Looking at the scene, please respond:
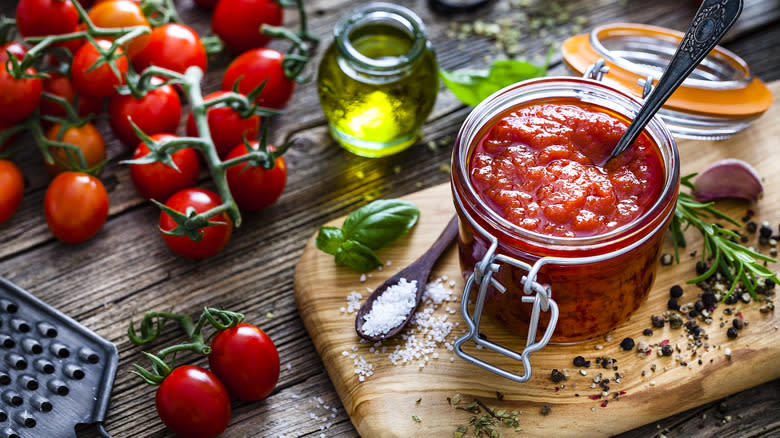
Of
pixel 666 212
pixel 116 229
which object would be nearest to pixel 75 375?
pixel 116 229

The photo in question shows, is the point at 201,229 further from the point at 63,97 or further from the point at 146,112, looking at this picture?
the point at 63,97

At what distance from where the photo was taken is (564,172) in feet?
5.37

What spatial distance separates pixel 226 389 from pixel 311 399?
22 cm

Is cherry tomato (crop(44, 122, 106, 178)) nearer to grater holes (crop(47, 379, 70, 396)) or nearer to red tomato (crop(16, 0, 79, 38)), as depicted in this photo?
red tomato (crop(16, 0, 79, 38))

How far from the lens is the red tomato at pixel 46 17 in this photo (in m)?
2.23

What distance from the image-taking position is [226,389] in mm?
1799

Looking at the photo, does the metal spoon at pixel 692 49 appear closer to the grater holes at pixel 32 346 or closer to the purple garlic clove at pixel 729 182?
the purple garlic clove at pixel 729 182

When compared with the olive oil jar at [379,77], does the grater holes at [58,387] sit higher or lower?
lower

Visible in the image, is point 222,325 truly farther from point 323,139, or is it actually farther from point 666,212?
point 666,212

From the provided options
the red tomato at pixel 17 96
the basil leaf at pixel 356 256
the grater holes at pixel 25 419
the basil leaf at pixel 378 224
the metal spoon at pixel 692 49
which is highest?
the metal spoon at pixel 692 49

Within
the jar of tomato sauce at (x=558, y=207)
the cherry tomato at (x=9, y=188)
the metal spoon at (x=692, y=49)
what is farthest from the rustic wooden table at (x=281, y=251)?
the metal spoon at (x=692, y=49)

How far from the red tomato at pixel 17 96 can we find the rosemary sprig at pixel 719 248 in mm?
1884

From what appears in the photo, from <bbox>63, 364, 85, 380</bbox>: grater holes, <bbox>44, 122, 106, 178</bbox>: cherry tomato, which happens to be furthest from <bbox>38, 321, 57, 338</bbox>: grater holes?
<bbox>44, 122, 106, 178</bbox>: cherry tomato

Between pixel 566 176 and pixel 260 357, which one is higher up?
pixel 566 176
